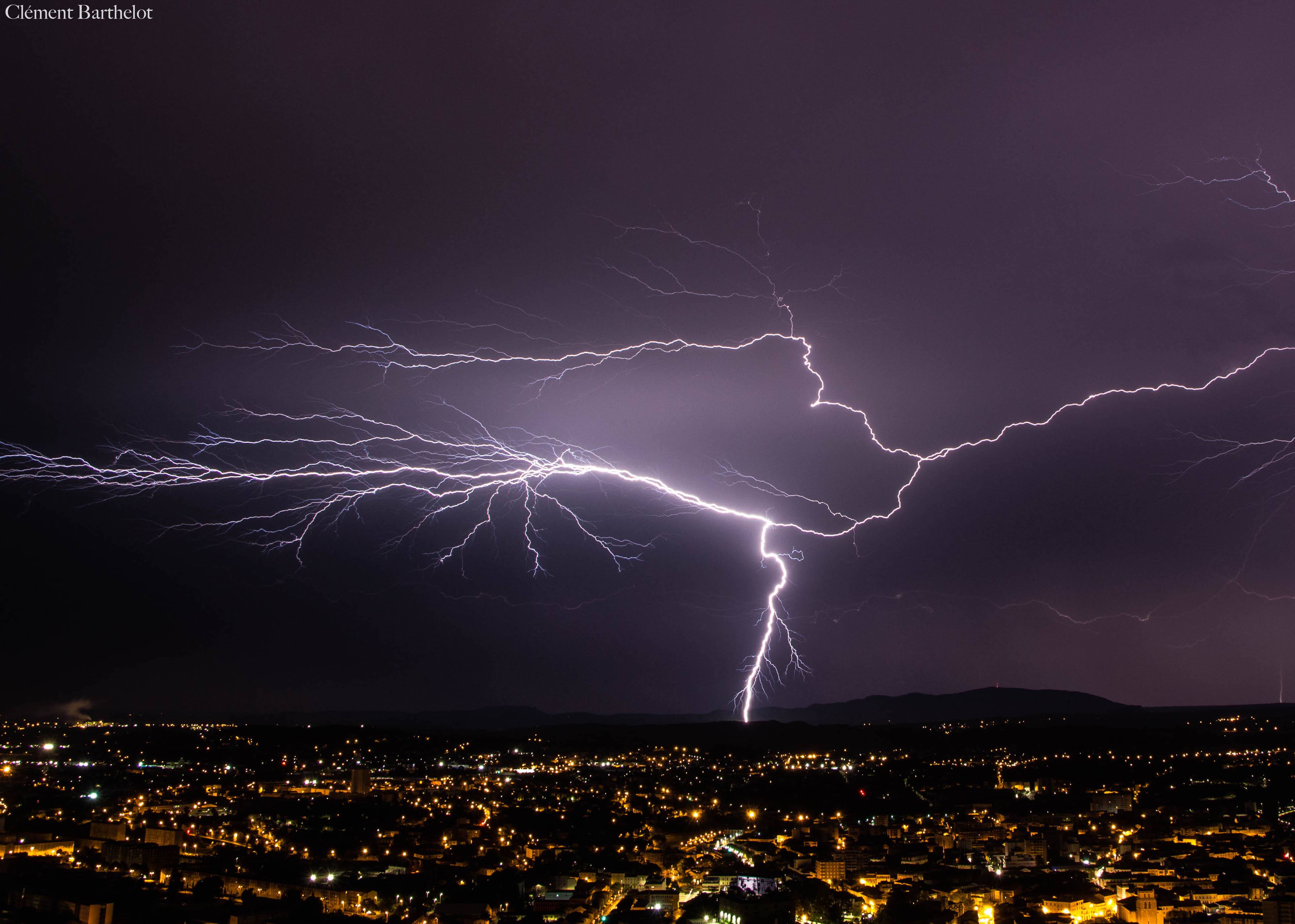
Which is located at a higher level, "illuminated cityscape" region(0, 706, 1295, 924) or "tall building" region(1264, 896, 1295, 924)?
"tall building" region(1264, 896, 1295, 924)

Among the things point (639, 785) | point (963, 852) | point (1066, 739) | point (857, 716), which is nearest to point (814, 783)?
point (639, 785)

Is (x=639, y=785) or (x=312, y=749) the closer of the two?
(x=639, y=785)

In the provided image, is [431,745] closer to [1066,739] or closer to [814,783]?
[814,783]

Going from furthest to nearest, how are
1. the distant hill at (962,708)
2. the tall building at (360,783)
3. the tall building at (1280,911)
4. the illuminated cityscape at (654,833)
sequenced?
1. the distant hill at (962,708)
2. the tall building at (360,783)
3. the illuminated cityscape at (654,833)
4. the tall building at (1280,911)

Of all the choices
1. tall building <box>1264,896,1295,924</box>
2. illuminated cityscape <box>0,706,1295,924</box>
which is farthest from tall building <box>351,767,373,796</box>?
tall building <box>1264,896,1295,924</box>

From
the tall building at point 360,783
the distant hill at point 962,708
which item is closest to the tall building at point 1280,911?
the tall building at point 360,783

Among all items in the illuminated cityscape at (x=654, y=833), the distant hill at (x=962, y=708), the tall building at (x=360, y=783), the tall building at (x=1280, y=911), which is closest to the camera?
the tall building at (x=1280, y=911)

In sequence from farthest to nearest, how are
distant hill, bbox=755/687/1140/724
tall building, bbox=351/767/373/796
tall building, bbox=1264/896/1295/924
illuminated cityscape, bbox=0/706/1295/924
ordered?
distant hill, bbox=755/687/1140/724 < tall building, bbox=351/767/373/796 < illuminated cityscape, bbox=0/706/1295/924 < tall building, bbox=1264/896/1295/924

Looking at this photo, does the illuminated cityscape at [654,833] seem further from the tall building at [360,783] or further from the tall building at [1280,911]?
the tall building at [360,783]

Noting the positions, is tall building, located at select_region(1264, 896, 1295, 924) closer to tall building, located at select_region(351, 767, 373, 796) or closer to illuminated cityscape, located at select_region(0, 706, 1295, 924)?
illuminated cityscape, located at select_region(0, 706, 1295, 924)

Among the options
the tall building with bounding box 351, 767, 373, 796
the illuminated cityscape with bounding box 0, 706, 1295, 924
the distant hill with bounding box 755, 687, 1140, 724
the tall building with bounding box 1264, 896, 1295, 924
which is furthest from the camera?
the distant hill with bounding box 755, 687, 1140, 724

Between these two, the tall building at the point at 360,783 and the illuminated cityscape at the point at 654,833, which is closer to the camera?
the illuminated cityscape at the point at 654,833
